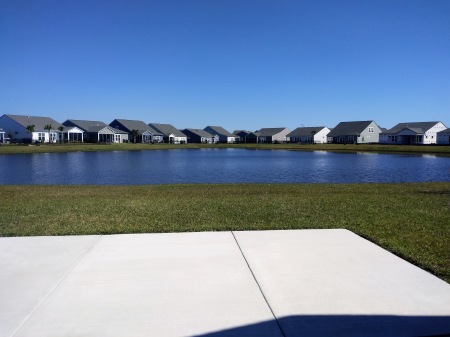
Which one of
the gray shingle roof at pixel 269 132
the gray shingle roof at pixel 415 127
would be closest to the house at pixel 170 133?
the gray shingle roof at pixel 269 132

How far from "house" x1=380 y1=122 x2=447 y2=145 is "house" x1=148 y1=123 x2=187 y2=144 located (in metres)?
62.4

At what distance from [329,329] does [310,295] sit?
774 mm

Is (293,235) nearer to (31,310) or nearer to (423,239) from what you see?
(423,239)

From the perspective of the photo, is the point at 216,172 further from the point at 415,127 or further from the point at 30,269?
the point at 415,127

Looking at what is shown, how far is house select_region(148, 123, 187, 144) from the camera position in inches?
4592

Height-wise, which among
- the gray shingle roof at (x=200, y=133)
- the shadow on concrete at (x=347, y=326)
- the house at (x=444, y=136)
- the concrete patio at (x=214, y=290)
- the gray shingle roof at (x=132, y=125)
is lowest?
the shadow on concrete at (x=347, y=326)

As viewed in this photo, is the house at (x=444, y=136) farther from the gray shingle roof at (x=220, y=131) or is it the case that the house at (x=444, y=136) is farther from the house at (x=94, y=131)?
the house at (x=94, y=131)

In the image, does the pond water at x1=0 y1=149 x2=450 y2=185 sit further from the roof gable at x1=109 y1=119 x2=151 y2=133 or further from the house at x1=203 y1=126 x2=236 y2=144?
the house at x1=203 y1=126 x2=236 y2=144

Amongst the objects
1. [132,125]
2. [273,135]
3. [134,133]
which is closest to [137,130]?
[134,133]

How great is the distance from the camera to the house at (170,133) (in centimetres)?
11662

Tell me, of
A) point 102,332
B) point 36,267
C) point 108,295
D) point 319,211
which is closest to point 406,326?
point 102,332

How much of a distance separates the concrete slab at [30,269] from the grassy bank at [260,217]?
927 mm

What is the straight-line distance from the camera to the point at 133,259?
18.6 ft

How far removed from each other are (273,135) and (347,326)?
123094 millimetres
